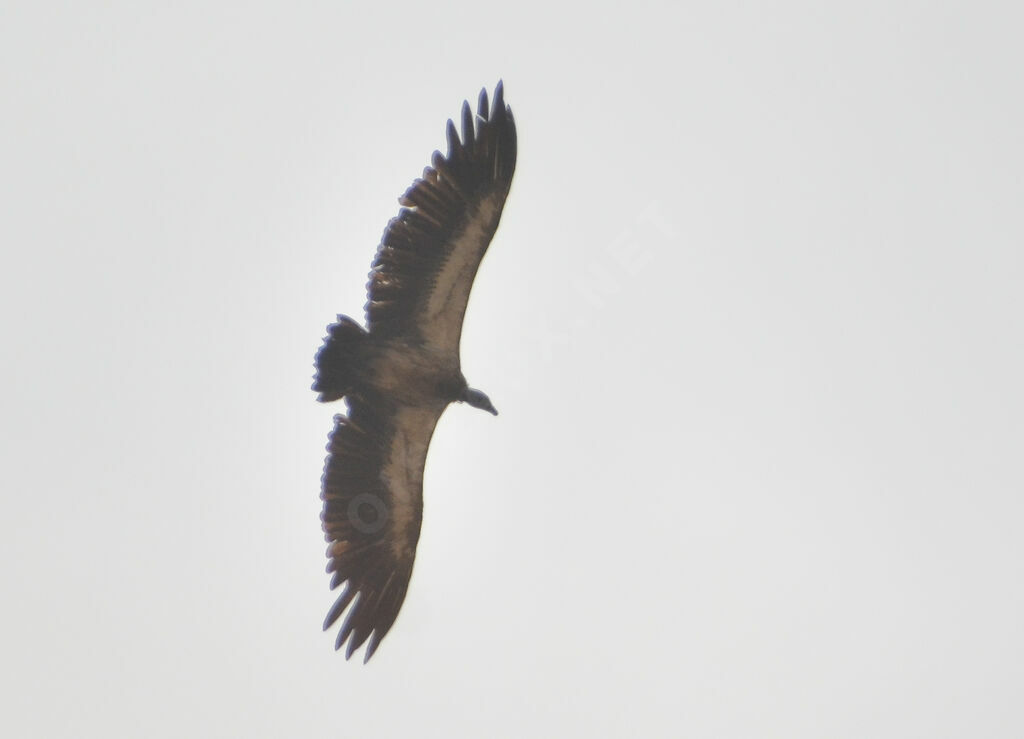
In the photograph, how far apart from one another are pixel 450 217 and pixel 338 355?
1750mm

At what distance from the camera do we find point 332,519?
15.6 meters

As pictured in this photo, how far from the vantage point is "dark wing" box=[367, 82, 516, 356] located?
1466cm

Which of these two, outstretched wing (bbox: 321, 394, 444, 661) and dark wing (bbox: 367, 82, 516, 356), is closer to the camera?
dark wing (bbox: 367, 82, 516, 356)

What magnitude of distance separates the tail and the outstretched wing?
45cm

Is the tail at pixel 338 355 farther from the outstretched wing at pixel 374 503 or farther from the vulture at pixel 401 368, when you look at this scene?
the outstretched wing at pixel 374 503

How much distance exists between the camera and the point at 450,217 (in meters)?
14.7

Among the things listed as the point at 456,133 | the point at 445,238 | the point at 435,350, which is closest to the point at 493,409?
the point at 435,350

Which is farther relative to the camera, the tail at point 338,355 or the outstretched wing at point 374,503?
the outstretched wing at point 374,503

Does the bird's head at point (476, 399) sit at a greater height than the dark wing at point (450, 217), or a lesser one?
lesser

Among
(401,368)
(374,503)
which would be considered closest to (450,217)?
(401,368)

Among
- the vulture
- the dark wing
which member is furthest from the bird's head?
the dark wing

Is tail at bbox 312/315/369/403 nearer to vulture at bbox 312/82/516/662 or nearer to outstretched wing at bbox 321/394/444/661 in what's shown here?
vulture at bbox 312/82/516/662

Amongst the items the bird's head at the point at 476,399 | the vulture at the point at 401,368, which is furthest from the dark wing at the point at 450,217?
the bird's head at the point at 476,399

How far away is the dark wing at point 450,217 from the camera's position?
1466 centimetres
